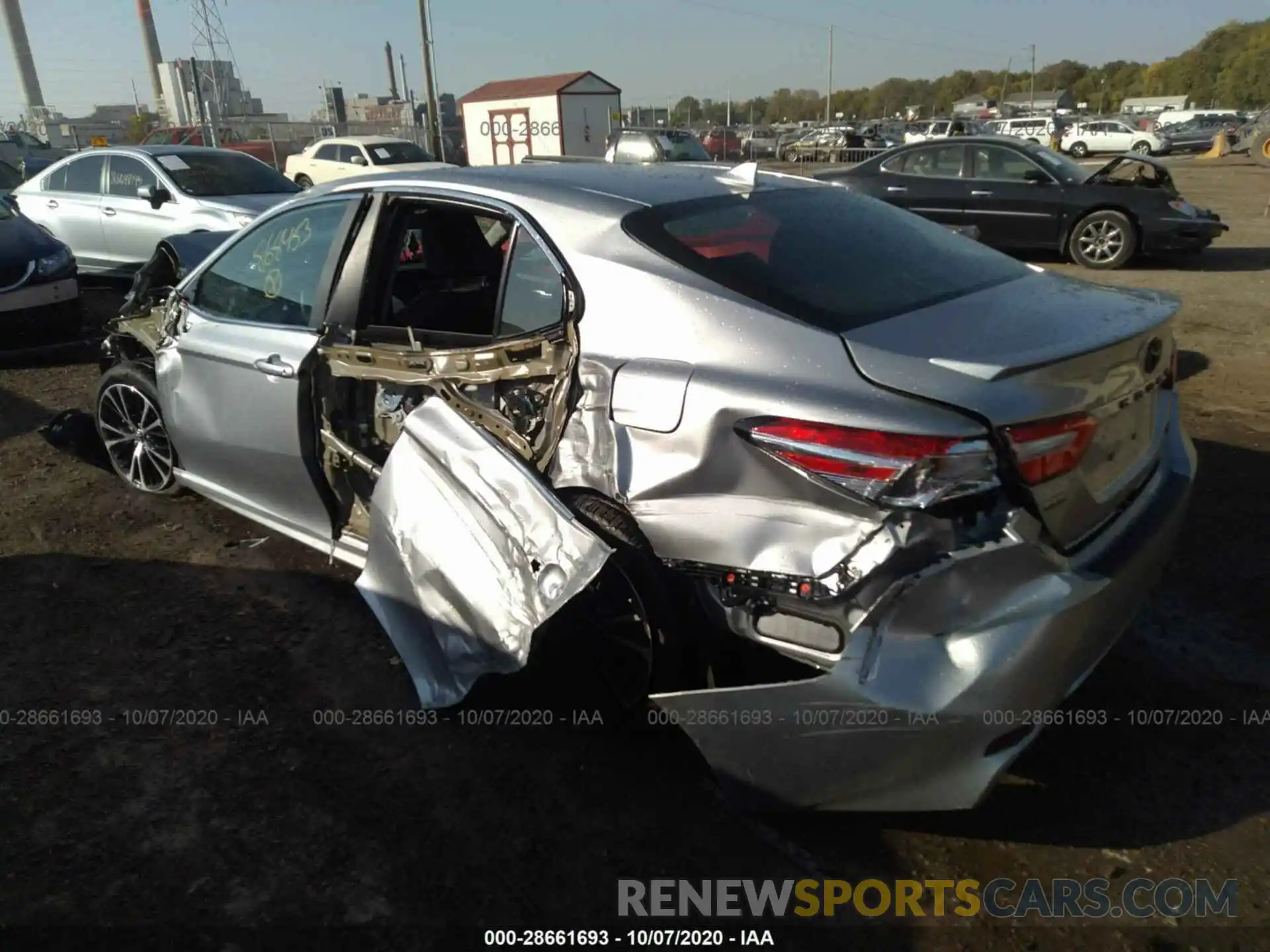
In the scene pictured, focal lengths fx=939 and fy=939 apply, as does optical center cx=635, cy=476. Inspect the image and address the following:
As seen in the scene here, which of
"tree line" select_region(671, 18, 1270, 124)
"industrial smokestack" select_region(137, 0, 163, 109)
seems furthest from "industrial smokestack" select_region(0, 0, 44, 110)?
"tree line" select_region(671, 18, 1270, 124)

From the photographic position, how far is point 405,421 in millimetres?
3113

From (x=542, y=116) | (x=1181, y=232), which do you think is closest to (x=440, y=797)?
(x=1181, y=232)

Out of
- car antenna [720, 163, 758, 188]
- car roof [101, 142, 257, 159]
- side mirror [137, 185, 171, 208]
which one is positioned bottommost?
side mirror [137, 185, 171, 208]

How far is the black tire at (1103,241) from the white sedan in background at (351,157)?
12311mm

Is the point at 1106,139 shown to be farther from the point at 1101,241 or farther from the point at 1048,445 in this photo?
the point at 1048,445

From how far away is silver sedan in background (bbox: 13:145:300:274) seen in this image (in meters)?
9.23

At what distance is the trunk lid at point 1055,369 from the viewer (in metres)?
2.17

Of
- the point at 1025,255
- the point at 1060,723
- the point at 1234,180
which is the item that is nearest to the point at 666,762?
the point at 1060,723

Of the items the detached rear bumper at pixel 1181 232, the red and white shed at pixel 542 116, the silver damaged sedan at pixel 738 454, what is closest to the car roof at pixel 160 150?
the silver damaged sedan at pixel 738 454

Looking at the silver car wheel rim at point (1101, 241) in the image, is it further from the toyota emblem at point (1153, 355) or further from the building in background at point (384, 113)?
A: the building in background at point (384, 113)

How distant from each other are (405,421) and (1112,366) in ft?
6.92

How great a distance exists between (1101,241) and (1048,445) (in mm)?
9929

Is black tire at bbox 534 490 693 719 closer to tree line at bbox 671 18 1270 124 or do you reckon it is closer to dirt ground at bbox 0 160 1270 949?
dirt ground at bbox 0 160 1270 949

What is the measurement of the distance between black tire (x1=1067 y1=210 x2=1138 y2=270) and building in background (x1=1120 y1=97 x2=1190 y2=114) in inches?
2581
